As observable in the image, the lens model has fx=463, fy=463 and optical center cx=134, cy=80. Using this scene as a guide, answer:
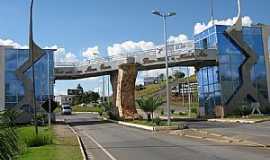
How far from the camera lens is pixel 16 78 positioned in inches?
2267

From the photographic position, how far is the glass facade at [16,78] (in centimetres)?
5744

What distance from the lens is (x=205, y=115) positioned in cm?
6344

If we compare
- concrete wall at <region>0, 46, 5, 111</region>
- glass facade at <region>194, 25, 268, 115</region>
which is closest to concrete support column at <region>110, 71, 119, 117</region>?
glass facade at <region>194, 25, 268, 115</region>

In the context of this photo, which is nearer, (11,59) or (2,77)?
(2,77)

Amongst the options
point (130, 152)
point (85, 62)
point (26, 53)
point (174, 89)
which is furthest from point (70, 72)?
point (174, 89)

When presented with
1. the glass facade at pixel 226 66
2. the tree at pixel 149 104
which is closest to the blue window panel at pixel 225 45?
the glass facade at pixel 226 66

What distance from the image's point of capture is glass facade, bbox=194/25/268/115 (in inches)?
2298

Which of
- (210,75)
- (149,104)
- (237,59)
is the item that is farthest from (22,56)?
(237,59)

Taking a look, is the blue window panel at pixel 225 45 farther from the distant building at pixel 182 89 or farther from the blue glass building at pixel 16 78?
the distant building at pixel 182 89

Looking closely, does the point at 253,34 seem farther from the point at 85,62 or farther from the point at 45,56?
the point at 45,56

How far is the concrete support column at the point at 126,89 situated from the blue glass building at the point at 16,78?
8792 mm

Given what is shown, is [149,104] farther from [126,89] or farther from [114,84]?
[114,84]

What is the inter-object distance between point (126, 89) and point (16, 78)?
45.4 feet

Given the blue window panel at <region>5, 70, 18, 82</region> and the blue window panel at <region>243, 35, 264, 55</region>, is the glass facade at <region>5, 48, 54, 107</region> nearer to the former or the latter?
the blue window panel at <region>5, 70, 18, 82</region>
